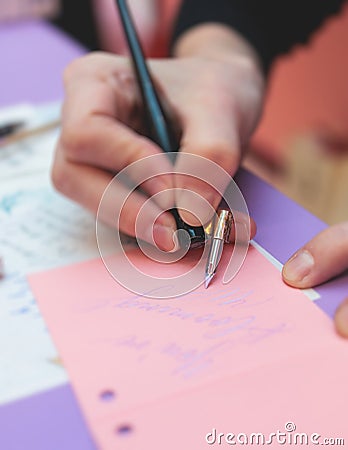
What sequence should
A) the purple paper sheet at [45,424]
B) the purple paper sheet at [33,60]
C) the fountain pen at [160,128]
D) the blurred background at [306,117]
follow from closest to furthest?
the purple paper sheet at [45,424] → the fountain pen at [160,128] → the purple paper sheet at [33,60] → the blurred background at [306,117]

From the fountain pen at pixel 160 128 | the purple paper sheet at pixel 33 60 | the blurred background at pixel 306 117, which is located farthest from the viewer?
the blurred background at pixel 306 117

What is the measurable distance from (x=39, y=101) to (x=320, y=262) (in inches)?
16.3

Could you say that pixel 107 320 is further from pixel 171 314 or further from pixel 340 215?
pixel 340 215

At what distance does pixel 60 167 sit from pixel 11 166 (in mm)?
120

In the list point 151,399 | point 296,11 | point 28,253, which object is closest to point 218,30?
point 296,11

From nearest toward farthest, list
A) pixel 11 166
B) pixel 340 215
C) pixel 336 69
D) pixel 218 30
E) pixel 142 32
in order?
pixel 11 166, pixel 218 30, pixel 340 215, pixel 336 69, pixel 142 32

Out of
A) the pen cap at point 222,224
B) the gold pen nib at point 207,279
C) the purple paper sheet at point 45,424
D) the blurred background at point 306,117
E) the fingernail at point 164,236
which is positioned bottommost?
the blurred background at point 306,117

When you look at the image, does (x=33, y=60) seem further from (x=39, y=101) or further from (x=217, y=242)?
(x=217, y=242)

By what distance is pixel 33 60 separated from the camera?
2.49 feet

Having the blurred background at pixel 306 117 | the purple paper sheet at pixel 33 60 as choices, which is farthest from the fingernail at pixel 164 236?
the blurred background at pixel 306 117

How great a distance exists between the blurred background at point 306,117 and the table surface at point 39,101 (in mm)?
374

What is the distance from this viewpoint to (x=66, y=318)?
0.33 m

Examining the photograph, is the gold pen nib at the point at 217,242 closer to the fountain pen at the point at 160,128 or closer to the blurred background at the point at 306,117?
the fountain pen at the point at 160,128

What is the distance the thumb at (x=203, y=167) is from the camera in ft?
1.16
